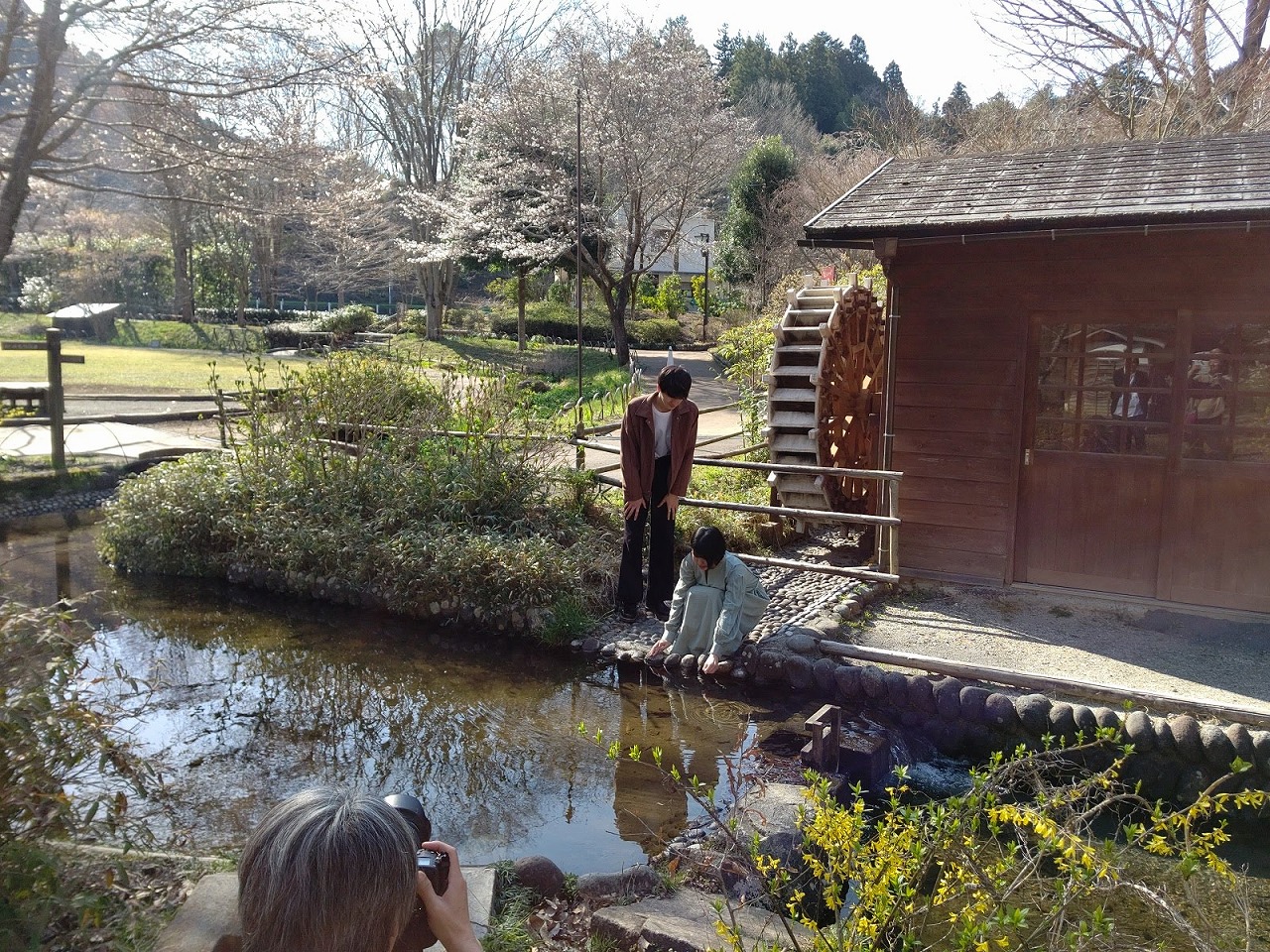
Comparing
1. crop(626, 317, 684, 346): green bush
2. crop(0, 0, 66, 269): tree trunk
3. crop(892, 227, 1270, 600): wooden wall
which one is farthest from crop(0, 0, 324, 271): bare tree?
crop(626, 317, 684, 346): green bush

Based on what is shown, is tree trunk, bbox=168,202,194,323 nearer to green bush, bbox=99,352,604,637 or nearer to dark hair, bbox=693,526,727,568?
green bush, bbox=99,352,604,637

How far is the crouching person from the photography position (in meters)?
6.60

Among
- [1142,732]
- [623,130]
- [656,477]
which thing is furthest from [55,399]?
[623,130]

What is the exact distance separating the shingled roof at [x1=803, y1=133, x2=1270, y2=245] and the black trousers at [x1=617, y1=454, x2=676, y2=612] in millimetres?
2295

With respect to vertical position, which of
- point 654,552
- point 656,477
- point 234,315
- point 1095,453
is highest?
point 234,315

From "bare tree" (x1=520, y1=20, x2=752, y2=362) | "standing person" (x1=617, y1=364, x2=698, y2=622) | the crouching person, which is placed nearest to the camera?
the crouching person

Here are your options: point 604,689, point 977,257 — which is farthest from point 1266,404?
point 604,689

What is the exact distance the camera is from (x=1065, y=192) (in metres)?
7.45

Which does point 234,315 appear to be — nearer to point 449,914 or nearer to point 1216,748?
point 1216,748

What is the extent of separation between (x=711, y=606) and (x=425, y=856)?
5111 mm

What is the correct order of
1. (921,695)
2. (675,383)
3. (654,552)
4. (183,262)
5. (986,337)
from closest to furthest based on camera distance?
(921,695), (675,383), (654,552), (986,337), (183,262)

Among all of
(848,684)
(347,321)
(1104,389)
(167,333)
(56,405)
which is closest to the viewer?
(848,684)

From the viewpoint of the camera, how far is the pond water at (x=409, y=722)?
504 cm

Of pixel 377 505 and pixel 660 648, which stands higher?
pixel 377 505
